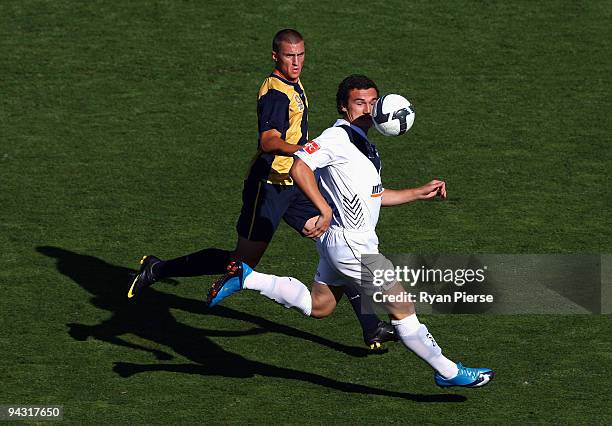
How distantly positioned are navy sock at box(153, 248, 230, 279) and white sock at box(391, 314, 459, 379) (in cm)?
194

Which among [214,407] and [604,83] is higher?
[604,83]

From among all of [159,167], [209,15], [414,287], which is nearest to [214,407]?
[414,287]

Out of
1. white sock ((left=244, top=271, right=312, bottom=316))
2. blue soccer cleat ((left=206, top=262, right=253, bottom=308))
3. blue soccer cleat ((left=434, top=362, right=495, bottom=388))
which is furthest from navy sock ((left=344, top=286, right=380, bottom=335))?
blue soccer cleat ((left=206, top=262, right=253, bottom=308))

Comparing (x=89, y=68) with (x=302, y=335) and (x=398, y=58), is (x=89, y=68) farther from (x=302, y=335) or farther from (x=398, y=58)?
(x=302, y=335)

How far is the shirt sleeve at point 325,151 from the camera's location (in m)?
10.0

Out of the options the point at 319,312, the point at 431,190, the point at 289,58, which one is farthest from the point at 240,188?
the point at 431,190

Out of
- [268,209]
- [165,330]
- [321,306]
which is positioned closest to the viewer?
[321,306]

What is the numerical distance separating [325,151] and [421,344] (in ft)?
5.12

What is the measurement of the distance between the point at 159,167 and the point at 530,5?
627 centimetres

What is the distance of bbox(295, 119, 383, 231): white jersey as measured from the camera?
33.3 feet

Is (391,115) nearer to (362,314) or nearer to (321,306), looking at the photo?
(321,306)

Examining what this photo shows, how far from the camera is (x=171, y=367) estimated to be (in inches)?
442

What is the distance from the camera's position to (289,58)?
11484 millimetres

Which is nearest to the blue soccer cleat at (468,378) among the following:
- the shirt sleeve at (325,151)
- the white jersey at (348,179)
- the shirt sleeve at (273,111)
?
the white jersey at (348,179)
